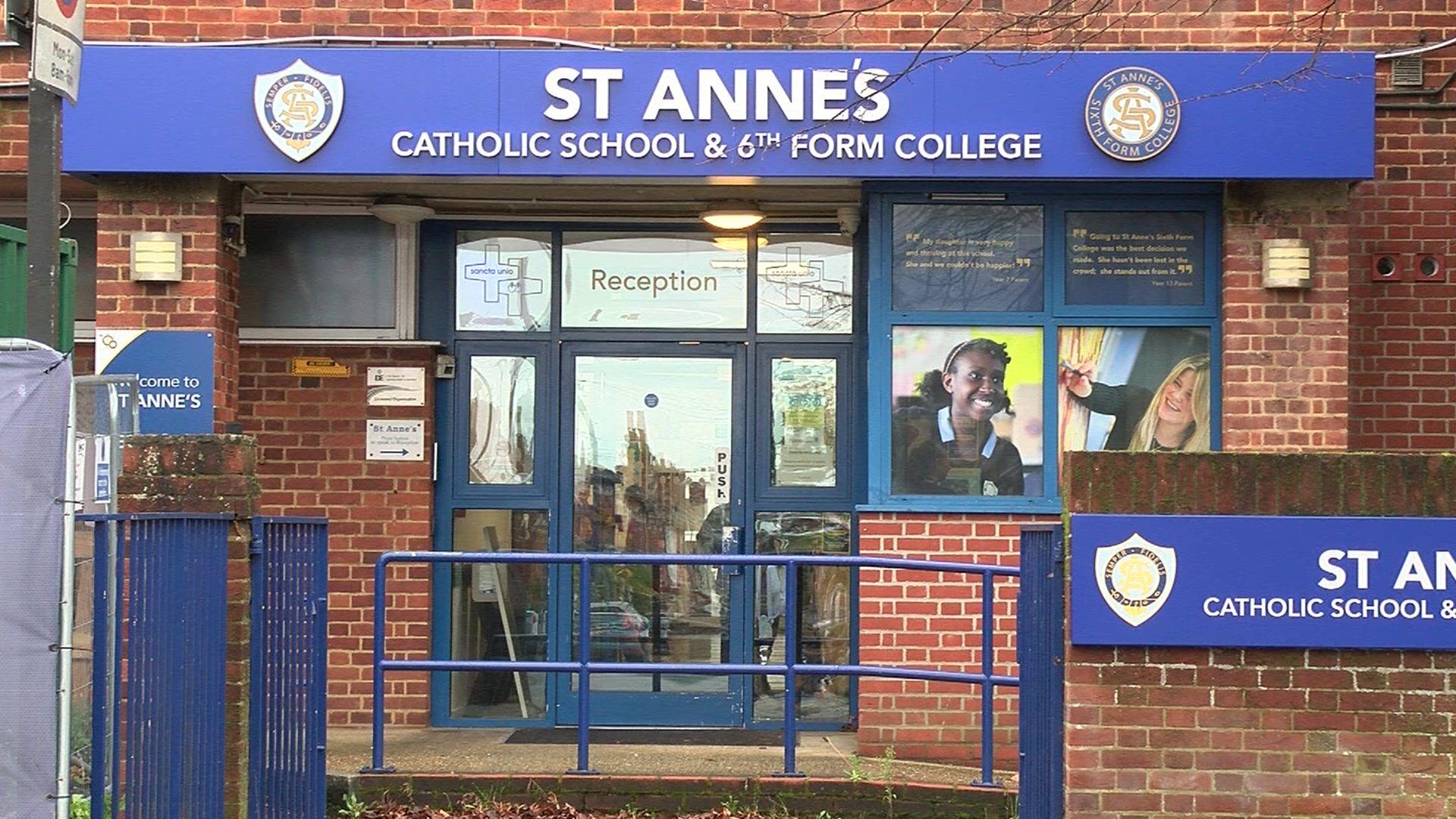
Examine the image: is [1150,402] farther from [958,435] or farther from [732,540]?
[732,540]

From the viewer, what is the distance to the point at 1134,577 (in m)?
5.79

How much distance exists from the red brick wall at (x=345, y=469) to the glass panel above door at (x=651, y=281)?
3.30 feet

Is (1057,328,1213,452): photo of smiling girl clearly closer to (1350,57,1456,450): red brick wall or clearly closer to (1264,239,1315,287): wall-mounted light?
(1264,239,1315,287): wall-mounted light

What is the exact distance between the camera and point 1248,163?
25.6 feet

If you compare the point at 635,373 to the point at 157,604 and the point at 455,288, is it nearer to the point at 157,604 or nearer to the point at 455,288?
the point at 455,288

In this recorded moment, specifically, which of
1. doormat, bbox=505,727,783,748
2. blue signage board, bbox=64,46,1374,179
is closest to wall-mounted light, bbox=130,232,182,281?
blue signage board, bbox=64,46,1374,179

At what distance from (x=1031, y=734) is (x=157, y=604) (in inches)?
134

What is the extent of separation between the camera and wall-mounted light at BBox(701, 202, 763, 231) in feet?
28.6

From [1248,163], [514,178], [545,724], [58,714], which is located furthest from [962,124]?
[58,714]

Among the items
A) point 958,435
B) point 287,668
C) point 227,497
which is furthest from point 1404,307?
point 227,497

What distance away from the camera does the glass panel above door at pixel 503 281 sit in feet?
29.8

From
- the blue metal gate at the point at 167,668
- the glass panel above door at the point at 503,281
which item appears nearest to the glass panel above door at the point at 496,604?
the glass panel above door at the point at 503,281

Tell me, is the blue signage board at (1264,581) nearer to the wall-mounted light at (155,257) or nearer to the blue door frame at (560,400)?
the blue door frame at (560,400)

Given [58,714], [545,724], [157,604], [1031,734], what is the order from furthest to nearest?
[545,724]
[1031,734]
[157,604]
[58,714]
